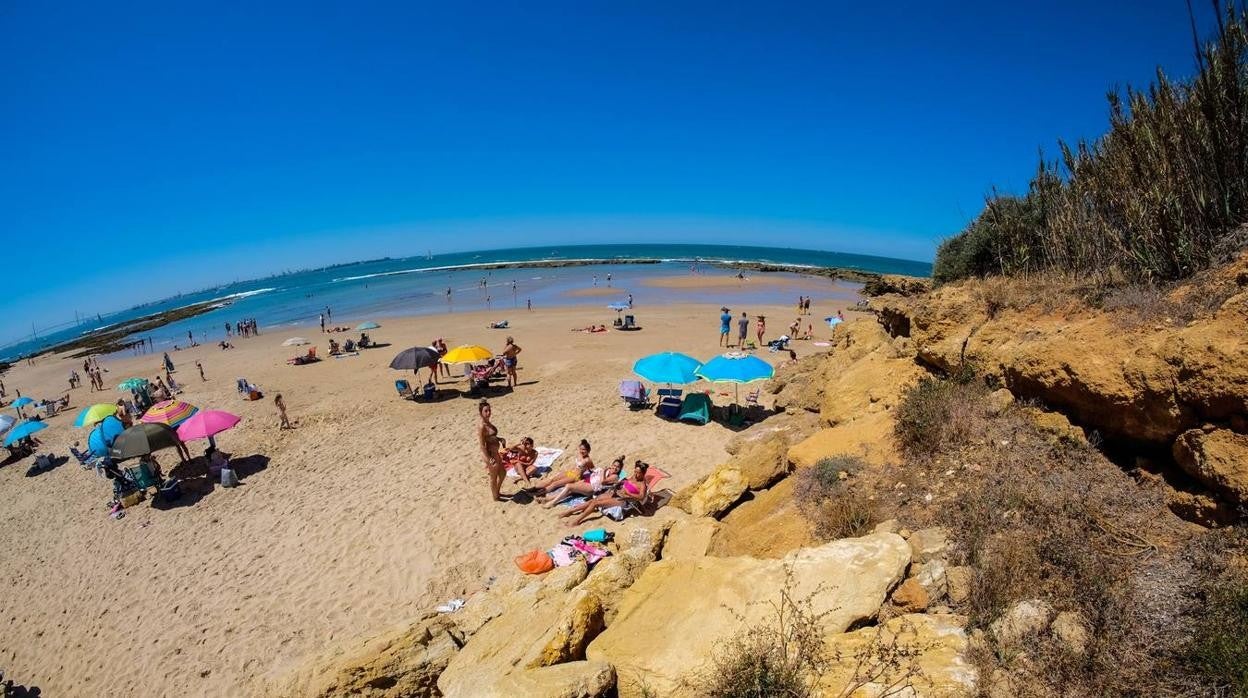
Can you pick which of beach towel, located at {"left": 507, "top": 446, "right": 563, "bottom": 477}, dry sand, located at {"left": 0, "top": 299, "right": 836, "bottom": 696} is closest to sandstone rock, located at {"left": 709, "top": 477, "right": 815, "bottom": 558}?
dry sand, located at {"left": 0, "top": 299, "right": 836, "bottom": 696}

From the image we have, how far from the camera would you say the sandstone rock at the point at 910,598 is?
3.65m

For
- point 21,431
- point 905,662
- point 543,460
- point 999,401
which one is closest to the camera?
point 905,662

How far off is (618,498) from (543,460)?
96.5 inches

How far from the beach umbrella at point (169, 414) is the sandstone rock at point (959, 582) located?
45.2 feet

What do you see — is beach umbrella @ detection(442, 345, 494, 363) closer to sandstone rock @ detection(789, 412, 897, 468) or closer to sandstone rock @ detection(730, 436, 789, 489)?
sandstone rock @ detection(730, 436, 789, 489)

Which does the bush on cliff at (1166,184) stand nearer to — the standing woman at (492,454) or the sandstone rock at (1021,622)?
the sandstone rock at (1021,622)

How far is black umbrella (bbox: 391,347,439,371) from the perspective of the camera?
14180mm

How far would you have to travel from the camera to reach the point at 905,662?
3100 millimetres

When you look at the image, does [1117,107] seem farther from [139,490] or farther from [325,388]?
[325,388]

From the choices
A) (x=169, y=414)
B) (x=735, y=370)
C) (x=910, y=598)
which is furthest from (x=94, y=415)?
(x=910, y=598)

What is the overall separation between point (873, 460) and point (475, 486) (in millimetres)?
6557

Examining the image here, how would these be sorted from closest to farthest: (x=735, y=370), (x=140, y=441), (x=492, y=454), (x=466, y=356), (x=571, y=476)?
(x=492, y=454) < (x=571, y=476) < (x=140, y=441) < (x=735, y=370) < (x=466, y=356)

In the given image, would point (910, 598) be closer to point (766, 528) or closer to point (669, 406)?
point (766, 528)

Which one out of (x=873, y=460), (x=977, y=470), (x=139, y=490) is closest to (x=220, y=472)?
(x=139, y=490)
